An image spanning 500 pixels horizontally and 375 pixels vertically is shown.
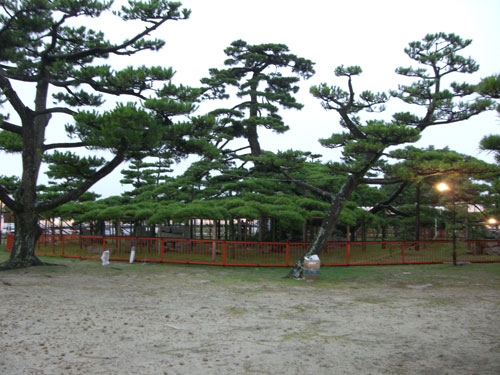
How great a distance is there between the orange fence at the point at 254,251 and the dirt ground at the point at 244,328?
14.5 feet

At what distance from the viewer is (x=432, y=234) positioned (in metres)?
28.7

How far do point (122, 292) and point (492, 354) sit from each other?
24.5ft

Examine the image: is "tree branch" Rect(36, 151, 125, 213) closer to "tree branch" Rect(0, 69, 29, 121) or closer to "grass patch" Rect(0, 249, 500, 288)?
"grass patch" Rect(0, 249, 500, 288)

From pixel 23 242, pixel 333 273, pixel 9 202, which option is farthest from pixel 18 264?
pixel 333 273

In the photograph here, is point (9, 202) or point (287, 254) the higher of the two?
point (9, 202)

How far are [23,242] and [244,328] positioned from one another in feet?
32.9

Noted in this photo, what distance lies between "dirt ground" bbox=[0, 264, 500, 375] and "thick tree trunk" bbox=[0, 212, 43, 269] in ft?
7.98

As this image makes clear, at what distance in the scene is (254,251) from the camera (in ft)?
51.8

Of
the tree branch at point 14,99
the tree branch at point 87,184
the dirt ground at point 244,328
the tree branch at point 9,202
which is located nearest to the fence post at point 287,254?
the dirt ground at point 244,328

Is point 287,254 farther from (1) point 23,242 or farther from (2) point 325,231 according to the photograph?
(1) point 23,242

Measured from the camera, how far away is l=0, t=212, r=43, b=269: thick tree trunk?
1326cm

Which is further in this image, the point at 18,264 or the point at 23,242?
the point at 23,242

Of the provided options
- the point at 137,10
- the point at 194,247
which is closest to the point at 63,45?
the point at 137,10

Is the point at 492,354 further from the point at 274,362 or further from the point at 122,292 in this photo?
the point at 122,292
